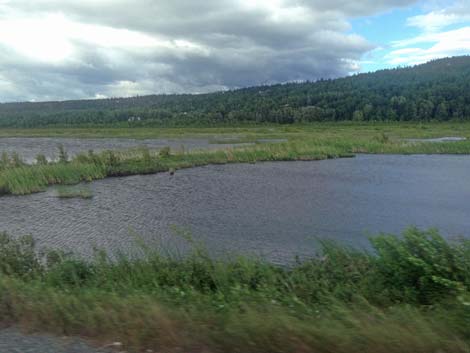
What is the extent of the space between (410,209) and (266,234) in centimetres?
849

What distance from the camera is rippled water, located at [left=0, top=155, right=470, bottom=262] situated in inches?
569

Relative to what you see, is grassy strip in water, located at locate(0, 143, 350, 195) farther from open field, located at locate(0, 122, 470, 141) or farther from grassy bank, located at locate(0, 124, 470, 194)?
open field, located at locate(0, 122, 470, 141)

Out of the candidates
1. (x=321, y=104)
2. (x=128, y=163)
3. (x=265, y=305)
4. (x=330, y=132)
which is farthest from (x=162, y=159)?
(x=321, y=104)

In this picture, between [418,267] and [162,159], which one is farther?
[162,159]

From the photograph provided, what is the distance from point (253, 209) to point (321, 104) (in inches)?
4528

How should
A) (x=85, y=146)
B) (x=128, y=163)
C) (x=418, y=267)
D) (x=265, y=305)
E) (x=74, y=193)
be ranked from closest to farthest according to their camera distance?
1. (x=265, y=305)
2. (x=418, y=267)
3. (x=74, y=193)
4. (x=128, y=163)
5. (x=85, y=146)

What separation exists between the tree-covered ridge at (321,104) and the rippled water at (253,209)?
79265mm

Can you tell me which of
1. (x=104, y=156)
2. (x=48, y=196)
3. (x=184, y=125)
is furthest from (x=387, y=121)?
Result: (x=48, y=196)

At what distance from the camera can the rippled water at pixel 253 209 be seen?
14.4 metres

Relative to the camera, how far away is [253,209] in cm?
1917

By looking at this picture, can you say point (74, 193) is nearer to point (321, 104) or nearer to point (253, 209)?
point (253, 209)

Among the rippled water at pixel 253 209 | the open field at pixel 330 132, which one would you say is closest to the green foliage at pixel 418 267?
the rippled water at pixel 253 209

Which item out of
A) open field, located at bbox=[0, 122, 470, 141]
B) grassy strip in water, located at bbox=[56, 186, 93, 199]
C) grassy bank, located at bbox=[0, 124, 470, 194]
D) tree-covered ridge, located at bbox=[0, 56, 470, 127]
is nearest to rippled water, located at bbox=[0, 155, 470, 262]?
grassy strip in water, located at bbox=[56, 186, 93, 199]

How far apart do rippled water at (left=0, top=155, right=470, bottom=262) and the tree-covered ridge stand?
79265 mm
